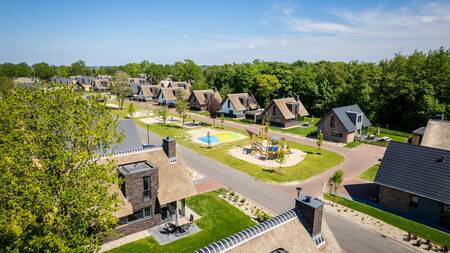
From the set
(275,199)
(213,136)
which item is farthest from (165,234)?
(213,136)

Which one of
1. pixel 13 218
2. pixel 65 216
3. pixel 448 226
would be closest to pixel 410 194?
pixel 448 226

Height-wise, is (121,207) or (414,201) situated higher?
(121,207)

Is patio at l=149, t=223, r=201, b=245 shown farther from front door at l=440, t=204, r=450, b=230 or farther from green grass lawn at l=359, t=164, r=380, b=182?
green grass lawn at l=359, t=164, r=380, b=182

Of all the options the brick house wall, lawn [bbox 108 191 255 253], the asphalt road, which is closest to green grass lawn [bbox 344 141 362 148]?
the brick house wall

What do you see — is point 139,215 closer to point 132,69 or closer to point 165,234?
point 165,234

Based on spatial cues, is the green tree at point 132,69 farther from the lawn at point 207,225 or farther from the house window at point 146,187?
the house window at point 146,187

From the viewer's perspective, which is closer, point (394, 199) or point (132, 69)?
point (394, 199)
